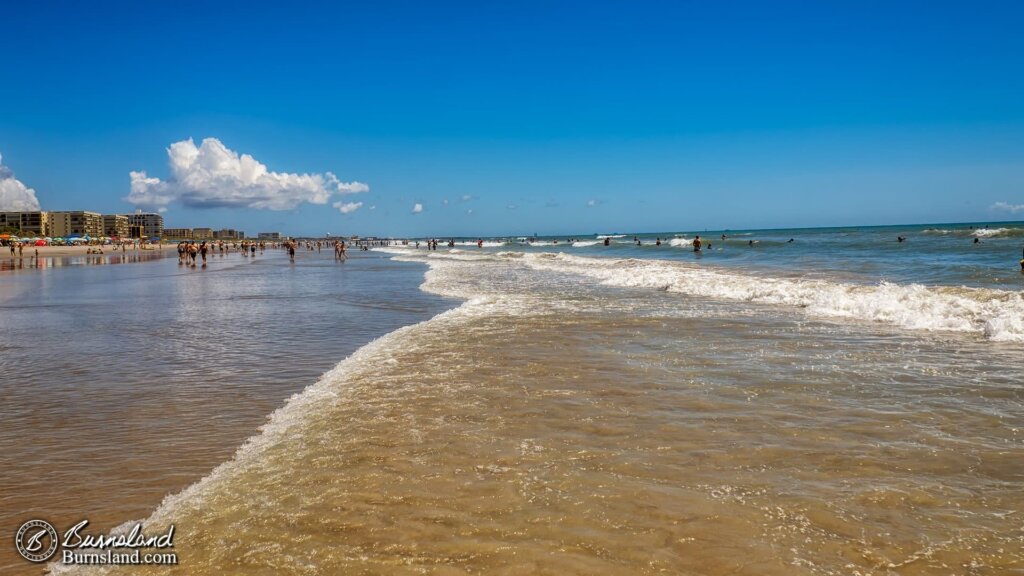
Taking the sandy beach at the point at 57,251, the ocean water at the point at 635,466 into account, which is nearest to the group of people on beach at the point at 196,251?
the sandy beach at the point at 57,251

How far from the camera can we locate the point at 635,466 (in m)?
4.73

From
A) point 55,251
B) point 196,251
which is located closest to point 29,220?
point 55,251

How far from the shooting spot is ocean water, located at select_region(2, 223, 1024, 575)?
11.4ft

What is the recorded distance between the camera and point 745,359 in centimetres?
872

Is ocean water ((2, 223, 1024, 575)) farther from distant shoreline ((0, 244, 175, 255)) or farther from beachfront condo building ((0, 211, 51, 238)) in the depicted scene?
beachfront condo building ((0, 211, 51, 238))

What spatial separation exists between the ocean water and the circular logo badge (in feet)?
0.96

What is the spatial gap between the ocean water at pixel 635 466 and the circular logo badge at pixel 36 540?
29cm

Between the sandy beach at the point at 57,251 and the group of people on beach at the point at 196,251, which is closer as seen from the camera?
the group of people on beach at the point at 196,251

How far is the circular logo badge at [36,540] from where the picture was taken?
3648 millimetres

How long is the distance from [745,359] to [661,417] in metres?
3.36

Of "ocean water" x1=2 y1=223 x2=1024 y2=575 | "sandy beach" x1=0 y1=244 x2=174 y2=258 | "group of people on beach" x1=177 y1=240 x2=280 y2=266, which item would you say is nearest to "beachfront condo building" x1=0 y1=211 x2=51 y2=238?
"sandy beach" x1=0 y1=244 x2=174 y2=258

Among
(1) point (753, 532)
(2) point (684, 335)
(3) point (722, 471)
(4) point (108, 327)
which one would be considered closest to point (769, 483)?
(3) point (722, 471)

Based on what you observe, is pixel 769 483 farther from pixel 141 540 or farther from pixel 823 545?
pixel 141 540

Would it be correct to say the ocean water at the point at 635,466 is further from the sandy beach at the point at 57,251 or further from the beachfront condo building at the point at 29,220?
the beachfront condo building at the point at 29,220
